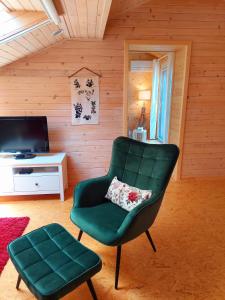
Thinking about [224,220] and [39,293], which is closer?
[39,293]

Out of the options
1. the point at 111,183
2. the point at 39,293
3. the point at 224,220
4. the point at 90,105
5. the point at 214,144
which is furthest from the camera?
the point at 214,144

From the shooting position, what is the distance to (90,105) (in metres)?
3.12

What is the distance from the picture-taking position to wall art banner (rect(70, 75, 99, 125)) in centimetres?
304

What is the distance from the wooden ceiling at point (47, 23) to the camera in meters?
1.79

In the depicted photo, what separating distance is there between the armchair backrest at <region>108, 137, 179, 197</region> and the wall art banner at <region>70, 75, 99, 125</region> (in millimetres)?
1078

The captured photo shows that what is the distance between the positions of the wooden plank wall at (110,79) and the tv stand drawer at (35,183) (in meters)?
0.55

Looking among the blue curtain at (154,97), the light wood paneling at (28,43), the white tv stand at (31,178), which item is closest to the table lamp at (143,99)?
the blue curtain at (154,97)

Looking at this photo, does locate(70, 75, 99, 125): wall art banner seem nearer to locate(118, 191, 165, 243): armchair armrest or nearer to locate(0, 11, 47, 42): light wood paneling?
locate(0, 11, 47, 42): light wood paneling

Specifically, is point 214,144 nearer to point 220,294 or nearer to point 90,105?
point 90,105

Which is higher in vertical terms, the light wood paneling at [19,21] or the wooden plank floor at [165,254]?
the light wood paneling at [19,21]

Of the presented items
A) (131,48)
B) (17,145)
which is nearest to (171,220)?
(17,145)

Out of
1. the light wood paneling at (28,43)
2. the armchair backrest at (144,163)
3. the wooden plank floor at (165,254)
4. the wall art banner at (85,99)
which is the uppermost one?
the light wood paneling at (28,43)

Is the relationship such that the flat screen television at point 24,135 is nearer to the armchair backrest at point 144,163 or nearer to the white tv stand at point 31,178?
the white tv stand at point 31,178

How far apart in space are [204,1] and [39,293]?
3654 mm
